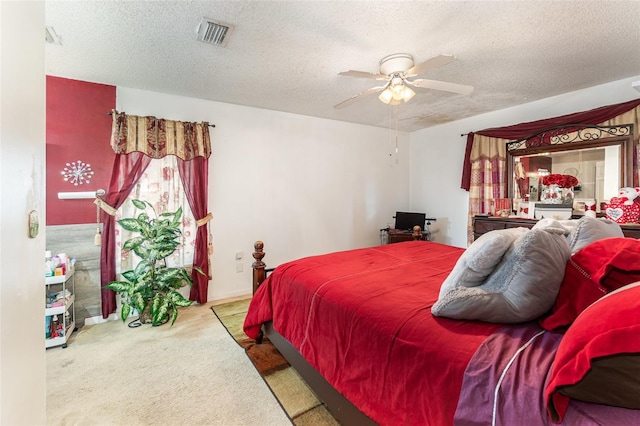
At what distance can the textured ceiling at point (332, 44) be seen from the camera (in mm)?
1807

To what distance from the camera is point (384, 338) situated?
1253 millimetres

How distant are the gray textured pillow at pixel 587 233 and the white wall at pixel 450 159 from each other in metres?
2.47

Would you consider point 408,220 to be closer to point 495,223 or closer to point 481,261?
point 495,223

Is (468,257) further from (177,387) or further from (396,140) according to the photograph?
(396,140)

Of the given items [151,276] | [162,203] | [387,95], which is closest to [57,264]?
[151,276]

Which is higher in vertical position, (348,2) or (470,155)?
(348,2)

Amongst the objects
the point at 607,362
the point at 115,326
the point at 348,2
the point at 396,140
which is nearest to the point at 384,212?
the point at 396,140

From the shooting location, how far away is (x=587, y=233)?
144 centimetres

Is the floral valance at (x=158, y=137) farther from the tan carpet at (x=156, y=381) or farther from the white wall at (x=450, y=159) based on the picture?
the white wall at (x=450, y=159)

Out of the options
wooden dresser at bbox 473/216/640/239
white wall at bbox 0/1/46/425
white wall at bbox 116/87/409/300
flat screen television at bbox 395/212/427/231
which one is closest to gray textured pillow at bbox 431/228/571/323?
white wall at bbox 0/1/46/425

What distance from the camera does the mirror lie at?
2.91 meters

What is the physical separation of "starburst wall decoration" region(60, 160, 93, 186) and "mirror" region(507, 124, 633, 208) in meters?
5.01

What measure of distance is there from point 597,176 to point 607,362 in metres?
3.44

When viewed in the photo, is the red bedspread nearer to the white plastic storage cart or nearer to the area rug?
the area rug
